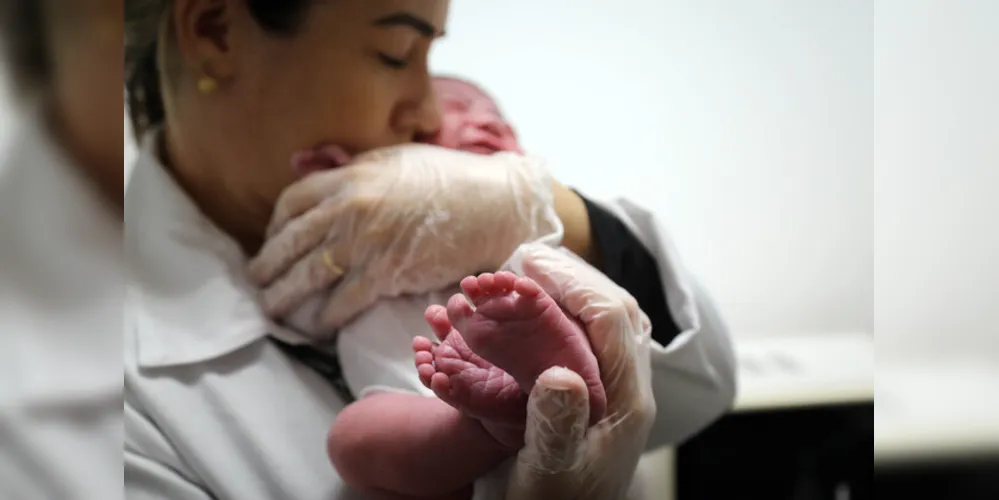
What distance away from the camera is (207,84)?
59 cm

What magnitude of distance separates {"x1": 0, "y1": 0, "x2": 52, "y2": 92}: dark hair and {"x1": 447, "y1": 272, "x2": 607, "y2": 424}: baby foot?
322 millimetres

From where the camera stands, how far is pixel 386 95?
0.59 metres

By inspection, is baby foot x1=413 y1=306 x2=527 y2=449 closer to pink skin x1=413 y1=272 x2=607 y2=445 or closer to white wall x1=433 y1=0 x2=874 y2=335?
pink skin x1=413 y1=272 x2=607 y2=445

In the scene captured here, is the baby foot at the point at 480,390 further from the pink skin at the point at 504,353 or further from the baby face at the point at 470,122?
the baby face at the point at 470,122

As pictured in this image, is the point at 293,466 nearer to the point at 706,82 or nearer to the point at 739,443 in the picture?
the point at 739,443

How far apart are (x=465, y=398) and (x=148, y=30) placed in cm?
42

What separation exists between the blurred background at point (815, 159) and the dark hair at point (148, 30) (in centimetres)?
13

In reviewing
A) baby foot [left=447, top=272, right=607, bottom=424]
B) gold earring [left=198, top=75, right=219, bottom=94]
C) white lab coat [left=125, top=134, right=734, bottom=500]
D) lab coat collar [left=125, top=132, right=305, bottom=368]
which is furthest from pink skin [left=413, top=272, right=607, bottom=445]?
gold earring [left=198, top=75, right=219, bottom=94]

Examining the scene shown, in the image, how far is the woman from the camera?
0.54 m

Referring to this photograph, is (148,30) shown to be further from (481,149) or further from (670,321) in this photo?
(670,321)

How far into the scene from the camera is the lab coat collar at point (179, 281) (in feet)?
1.82

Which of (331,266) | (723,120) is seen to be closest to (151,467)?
(331,266)

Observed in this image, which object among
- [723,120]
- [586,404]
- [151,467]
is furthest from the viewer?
[723,120]

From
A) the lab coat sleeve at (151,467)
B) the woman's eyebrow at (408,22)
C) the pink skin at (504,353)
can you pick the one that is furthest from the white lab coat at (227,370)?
the woman's eyebrow at (408,22)
